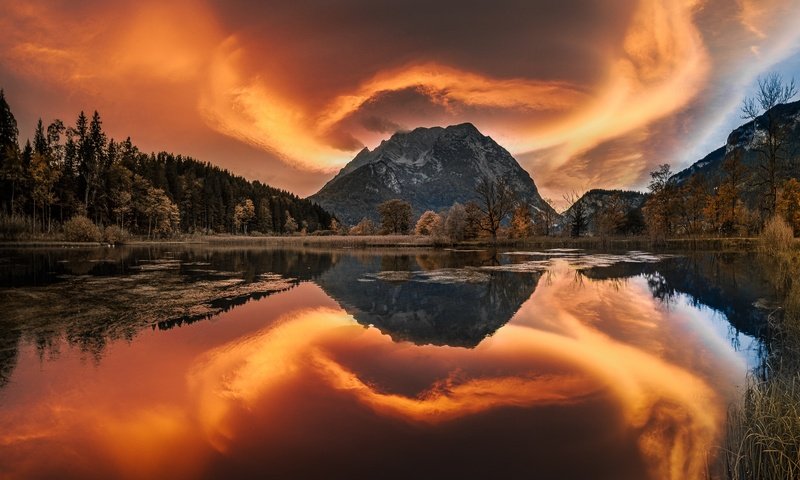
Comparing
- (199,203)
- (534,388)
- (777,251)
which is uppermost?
(199,203)

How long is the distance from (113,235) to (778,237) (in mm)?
83870

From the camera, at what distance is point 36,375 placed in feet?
27.5

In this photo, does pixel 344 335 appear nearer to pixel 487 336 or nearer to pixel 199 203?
pixel 487 336

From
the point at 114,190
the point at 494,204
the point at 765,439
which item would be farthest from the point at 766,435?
the point at 114,190

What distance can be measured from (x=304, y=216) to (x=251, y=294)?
14401 cm

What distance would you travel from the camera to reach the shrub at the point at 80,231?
61062 mm

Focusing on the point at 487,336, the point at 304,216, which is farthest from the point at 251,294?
the point at 304,216

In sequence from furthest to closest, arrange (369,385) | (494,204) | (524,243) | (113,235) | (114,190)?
(114,190) → (113,235) → (494,204) → (524,243) → (369,385)

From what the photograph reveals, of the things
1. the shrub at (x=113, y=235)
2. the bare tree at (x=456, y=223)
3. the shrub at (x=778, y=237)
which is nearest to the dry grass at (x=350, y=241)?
the bare tree at (x=456, y=223)

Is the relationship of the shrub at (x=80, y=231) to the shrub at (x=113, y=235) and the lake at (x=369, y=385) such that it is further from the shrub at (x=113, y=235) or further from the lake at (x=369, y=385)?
the lake at (x=369, y=385)

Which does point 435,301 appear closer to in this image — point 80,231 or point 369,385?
point 369,385

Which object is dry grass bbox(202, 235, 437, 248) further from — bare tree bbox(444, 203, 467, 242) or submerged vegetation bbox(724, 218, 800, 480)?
submerged vegetation bbox(724, 218, 800, 480)

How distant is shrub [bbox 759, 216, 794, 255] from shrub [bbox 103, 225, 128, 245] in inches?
3248

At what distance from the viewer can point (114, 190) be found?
85.5m
